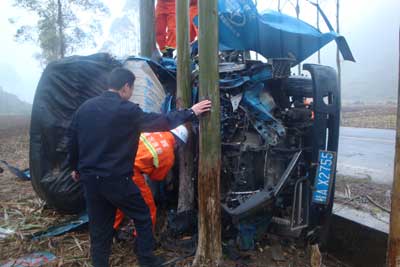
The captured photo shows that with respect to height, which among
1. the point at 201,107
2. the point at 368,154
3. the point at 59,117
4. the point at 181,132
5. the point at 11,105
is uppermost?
the point at 201,107

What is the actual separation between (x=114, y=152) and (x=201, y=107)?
804mm

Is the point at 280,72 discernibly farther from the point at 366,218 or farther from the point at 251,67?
the point at 366,218

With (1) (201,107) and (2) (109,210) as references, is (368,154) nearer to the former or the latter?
(1) (201,107)

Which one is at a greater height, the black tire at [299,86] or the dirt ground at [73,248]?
the black tire at [299,86]

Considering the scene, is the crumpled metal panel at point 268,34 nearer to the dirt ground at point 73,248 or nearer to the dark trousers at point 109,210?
the dark trousers at point 109,210

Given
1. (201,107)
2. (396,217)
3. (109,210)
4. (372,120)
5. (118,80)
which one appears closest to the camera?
(396,217)

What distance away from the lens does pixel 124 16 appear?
1294 inches

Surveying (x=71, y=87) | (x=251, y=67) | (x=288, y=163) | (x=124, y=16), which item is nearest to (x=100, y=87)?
(x=71, y=87)

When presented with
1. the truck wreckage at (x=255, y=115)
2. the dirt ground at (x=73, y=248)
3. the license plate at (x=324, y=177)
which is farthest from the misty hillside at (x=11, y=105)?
the license plate at (x=324, y=177)

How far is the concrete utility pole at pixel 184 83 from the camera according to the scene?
314cm

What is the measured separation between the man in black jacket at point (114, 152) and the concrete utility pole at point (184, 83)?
1.69 ft

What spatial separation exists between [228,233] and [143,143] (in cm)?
129

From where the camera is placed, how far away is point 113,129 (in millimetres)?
2723

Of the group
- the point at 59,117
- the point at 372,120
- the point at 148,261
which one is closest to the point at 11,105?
the point at 372,120
